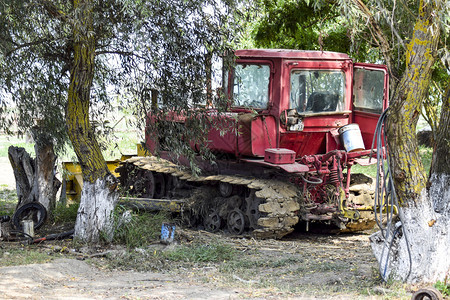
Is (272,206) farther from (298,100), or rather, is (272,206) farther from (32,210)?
(32,210)

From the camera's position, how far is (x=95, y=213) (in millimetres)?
8828

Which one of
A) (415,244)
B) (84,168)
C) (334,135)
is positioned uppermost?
(334,135)

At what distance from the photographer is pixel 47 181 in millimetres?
10461

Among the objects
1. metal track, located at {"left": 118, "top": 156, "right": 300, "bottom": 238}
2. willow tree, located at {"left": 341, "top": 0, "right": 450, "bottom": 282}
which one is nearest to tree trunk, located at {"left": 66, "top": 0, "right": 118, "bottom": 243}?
metal track, located at {"left": 118, "top": 156, "right": 300, "bottom": 238}

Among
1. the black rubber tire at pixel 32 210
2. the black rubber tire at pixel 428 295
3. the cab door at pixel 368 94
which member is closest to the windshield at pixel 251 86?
the cab door at pixel 368 94

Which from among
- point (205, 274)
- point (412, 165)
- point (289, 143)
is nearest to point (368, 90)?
point (289, 143)

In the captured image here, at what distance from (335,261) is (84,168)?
3.68 meters

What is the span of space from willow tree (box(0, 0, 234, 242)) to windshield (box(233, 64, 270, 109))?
0.64m

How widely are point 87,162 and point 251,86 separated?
9.19 feet

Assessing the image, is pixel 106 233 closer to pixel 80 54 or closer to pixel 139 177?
pixel 80 54

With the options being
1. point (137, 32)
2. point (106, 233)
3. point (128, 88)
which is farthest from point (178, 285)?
point (128, 88)

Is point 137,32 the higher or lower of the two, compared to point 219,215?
higher

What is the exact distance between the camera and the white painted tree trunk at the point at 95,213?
348 inches

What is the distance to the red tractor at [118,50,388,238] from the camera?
9.45 metres
